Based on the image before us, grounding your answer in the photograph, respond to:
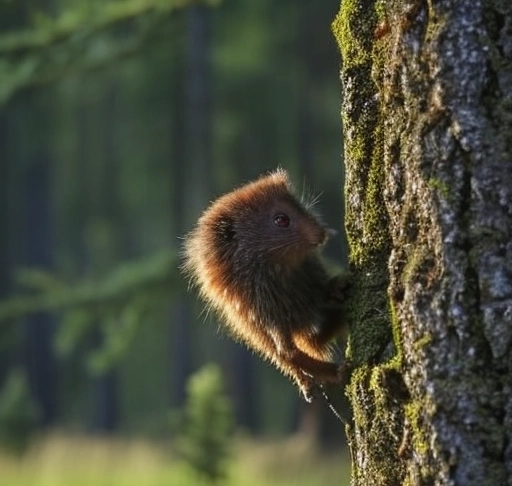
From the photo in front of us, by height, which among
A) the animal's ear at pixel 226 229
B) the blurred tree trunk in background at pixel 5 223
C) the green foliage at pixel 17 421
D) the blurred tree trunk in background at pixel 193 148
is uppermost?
the blurred tree trunk in background at pixel 5 223

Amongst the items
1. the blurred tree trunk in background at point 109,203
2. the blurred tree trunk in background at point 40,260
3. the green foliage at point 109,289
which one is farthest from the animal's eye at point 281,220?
the blurred tree trunk in background at point 40,260

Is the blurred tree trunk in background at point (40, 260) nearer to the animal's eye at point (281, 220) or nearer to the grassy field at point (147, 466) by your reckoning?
the grassy field at point (147, 466)

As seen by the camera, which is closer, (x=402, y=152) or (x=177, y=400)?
(x=402, y=152)

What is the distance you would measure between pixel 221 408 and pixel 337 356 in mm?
10032

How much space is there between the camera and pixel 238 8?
27984 millimetres

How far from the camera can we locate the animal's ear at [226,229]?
4145 millimetres

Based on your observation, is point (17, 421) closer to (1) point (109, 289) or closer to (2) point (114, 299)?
(2) point (114, 299)

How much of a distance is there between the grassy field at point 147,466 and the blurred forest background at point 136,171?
2.16 ft

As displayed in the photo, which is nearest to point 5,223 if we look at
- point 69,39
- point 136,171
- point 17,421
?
point 136,171

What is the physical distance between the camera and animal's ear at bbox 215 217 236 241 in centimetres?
414

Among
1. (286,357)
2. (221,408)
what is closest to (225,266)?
(286,357)

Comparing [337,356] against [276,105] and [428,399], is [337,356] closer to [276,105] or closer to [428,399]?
[428,399]

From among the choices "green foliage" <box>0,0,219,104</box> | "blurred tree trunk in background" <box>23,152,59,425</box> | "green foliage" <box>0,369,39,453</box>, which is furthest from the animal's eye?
"blurred tree trunk in background" <box>23,152,59,425</box>

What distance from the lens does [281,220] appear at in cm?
420
